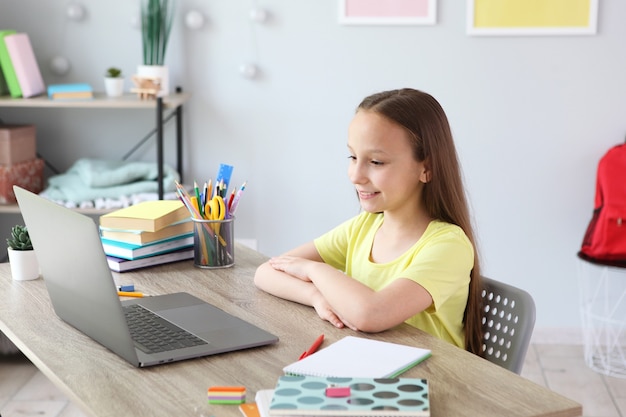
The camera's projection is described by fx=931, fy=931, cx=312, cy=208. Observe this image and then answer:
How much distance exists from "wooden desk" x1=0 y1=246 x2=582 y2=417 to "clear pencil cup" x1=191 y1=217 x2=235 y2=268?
18 cm

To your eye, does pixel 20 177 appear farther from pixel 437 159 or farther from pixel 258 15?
pixel 437 159

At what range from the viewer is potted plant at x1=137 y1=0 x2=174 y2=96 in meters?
3.43

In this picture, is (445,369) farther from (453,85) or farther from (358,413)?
(453,85)

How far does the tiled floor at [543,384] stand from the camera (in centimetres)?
301

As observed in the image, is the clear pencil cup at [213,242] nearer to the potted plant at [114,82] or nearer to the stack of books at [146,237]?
the stack of books at [146,237]

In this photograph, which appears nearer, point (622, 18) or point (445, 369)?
point (445, 369)

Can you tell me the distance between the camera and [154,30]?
346 cm

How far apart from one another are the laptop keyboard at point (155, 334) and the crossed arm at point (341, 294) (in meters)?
0.26

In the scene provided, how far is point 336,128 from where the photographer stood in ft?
11.9

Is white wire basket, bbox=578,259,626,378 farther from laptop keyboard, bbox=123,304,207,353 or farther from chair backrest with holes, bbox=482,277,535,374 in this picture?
laptop keyboard, bbox=123,304,207,353

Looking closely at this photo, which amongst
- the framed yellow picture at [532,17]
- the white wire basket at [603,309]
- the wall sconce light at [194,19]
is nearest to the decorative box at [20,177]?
the wall sconce light at [194,19]

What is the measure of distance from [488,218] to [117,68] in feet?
5.12

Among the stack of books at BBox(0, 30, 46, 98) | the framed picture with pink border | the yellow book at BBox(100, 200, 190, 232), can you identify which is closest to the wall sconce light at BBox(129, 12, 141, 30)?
the stack of books at BBox(0, 30, 46, 98)

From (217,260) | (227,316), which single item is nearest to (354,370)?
(227,316)
